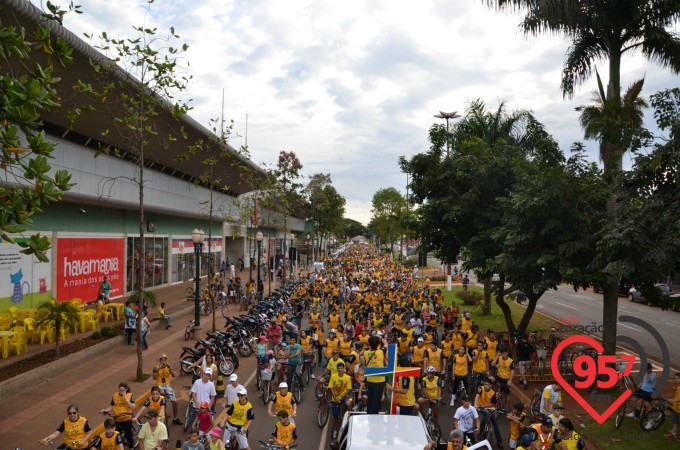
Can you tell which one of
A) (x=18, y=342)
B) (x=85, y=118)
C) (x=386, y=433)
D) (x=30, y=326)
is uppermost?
(x=85, y=118)

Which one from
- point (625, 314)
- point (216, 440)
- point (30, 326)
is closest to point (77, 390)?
point (30, 326)

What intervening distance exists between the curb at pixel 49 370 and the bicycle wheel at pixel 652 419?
48.9 ft

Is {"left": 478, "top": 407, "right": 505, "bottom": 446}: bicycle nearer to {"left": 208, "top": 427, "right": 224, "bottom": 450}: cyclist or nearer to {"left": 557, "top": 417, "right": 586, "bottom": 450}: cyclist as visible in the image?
{"left": 557, "top": 417, "right": 586, "bottom": 450}: cyclist

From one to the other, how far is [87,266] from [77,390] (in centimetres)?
1316

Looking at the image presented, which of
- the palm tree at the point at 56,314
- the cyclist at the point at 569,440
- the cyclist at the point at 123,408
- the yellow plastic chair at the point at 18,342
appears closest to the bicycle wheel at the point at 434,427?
the cyclist at the point at 569,440

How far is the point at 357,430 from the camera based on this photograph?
7.44m

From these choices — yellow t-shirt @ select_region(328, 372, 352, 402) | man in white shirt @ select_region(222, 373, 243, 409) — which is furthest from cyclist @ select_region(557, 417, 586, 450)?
man in white shirt @ select_region(222, 373, 243, 409)

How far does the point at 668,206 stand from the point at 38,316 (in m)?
16.9

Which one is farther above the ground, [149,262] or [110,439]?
[149,262]

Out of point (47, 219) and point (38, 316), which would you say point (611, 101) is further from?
point (47, 219)

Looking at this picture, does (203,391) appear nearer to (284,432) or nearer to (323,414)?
(284,432)

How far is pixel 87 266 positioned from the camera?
1001 inches

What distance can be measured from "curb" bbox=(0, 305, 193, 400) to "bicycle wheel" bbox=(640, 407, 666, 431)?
14895 millimetres

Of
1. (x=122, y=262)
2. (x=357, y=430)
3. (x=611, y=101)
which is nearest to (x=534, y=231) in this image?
(x=611, y=101)
